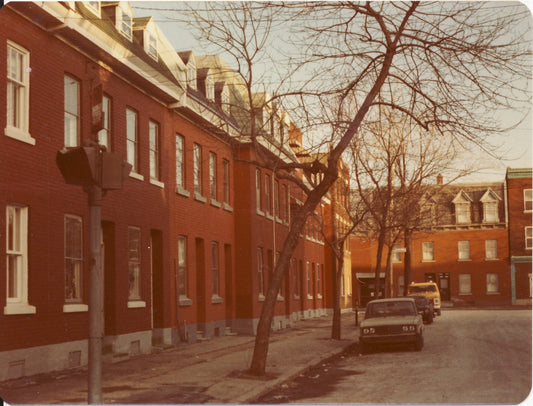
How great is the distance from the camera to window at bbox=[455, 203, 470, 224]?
33.0 meters

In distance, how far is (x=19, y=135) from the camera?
1430 centimetres

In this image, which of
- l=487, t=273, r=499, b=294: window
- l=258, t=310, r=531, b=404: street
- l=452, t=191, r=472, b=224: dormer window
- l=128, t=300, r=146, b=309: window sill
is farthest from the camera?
l=452, t=191, r=472, b=224: dormer window

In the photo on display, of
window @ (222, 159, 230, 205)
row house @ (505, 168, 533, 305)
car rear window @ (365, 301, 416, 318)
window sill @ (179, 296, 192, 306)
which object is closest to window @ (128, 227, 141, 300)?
window sill @ (179, 296, 192, 306)

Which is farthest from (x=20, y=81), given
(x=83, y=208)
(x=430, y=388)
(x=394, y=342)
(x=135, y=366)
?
(x=394, y=342)

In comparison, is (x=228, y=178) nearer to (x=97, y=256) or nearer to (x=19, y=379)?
(x=19, y=379)

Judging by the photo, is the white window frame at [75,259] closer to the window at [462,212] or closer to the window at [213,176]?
the window at [213,176]

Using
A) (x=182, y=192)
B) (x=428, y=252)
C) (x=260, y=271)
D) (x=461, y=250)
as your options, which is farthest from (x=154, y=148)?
(x=428, y=252)

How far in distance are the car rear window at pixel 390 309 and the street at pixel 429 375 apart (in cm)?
96

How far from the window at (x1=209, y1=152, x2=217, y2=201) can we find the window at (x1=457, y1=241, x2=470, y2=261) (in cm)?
1580

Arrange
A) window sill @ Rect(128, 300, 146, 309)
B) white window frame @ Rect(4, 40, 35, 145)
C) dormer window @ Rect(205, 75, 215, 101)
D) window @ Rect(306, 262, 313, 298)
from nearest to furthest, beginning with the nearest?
white window frame @ Rect(4, 40, 35, 145)
window sill @ Rect(128, 300, 146, 309)
dormer window @ Rect(205, 75, 215, 101)
window @ Rect(306, 262, 313, 298)

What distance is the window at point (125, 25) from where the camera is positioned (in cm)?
2020

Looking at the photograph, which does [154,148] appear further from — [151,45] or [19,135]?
[19,135]

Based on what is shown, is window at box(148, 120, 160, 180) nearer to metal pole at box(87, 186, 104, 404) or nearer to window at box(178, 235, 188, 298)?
window at box(178, 235, 188, 298)

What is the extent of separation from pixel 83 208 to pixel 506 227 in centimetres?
1020
